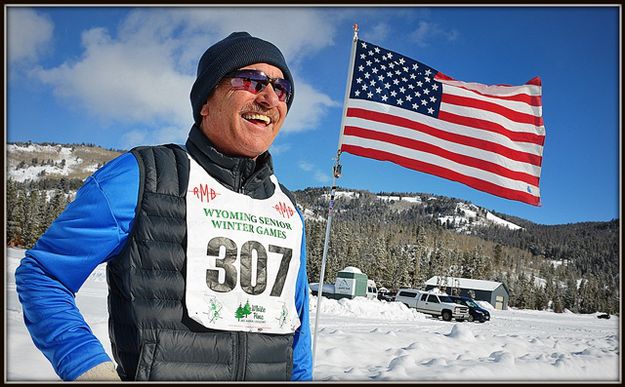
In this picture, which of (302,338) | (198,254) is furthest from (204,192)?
(302,338)

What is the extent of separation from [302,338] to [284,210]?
0.66m

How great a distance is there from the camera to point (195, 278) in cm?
185

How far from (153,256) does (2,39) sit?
1407mm

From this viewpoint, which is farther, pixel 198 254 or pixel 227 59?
pixel 227 59

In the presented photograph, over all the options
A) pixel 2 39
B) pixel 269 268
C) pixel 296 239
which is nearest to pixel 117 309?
pixel 269 268

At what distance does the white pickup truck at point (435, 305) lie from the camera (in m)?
26.6

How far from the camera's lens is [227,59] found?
2123mm

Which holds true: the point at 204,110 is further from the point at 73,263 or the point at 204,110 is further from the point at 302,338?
the point at 302,338

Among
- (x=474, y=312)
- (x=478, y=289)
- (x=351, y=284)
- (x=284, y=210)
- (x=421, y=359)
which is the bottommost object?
(x=478, y=289)

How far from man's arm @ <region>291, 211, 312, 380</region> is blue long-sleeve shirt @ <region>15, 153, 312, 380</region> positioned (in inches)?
36.2

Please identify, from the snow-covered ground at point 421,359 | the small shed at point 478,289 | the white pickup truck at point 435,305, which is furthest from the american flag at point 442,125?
the small shed at point 478,289

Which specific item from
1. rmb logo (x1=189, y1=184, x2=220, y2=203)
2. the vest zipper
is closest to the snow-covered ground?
the vest zipper

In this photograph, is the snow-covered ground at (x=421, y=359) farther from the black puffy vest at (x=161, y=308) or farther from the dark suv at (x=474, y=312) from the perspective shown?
the dark suv at (x=474, y=312)

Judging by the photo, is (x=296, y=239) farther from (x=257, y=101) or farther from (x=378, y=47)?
(x=378, y=47)
